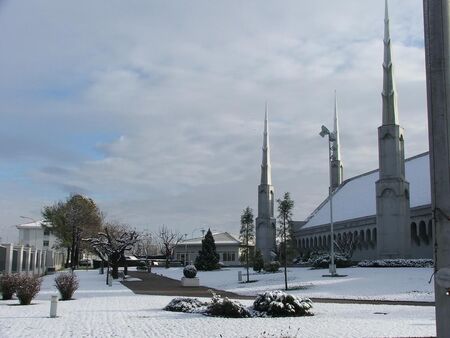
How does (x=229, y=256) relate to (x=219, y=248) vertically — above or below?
below

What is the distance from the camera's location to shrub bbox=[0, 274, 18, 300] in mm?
21516

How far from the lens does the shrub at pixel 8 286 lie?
21516mm

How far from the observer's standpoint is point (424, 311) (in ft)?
58.5

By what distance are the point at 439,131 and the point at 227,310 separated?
8.97 metres

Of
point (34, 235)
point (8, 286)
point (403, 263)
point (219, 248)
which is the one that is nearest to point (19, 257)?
point (8, 286)

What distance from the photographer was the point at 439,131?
8.63 metres

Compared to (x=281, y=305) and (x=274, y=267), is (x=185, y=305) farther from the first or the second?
(x=274, y=267)

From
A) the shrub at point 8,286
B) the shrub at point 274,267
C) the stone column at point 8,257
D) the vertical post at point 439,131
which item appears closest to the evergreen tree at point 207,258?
the shrub at point 274,267

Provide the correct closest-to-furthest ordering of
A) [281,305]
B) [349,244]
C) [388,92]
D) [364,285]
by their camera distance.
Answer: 1. [281,305]
2. [364,285]
3. [388,92]
4. [349,244]

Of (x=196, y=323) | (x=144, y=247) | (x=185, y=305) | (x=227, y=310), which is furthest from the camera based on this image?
(x=144, y=247)

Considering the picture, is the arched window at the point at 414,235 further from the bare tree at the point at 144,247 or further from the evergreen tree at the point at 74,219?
the bare tree at the point at 144,247

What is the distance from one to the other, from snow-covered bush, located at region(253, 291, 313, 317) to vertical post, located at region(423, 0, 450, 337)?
25.6 feet

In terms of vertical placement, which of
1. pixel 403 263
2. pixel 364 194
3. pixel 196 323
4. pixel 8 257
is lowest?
pixel 196 323

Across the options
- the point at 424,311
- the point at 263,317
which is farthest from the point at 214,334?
the point at 424,311
